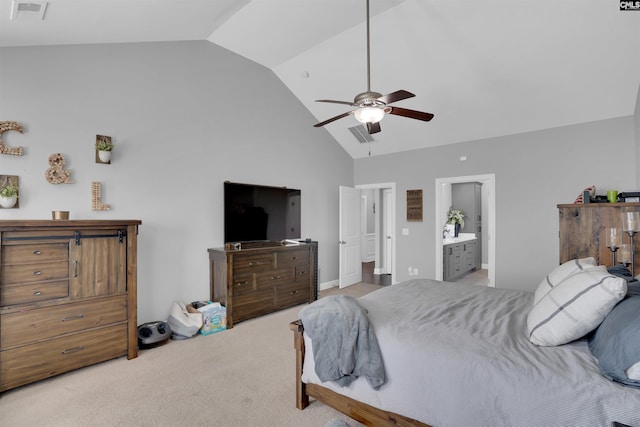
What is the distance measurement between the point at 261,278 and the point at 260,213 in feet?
3.16

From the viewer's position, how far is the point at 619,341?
4.31 feet

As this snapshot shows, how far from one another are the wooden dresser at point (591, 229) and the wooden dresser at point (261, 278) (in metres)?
3.16

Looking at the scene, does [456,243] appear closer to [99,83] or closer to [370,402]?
[370,402]

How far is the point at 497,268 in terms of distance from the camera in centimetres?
479

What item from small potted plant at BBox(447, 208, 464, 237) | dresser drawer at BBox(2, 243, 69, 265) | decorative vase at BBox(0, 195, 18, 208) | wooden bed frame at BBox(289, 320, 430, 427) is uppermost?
decorative vase at BBox(0, 195, 18, 208)

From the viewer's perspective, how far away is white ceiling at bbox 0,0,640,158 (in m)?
2.86

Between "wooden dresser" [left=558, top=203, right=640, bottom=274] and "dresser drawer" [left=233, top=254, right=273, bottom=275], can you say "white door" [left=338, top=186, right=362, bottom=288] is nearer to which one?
"dresser drawer" [left=233, top=254, right=273, bottom=275]

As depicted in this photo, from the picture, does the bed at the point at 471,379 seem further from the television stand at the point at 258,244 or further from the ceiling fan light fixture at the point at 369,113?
the television stand at the point at 258,244

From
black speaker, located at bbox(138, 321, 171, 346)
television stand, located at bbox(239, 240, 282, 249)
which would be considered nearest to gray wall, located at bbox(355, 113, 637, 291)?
television stand, located at bbox(239, 240, 282, 249)

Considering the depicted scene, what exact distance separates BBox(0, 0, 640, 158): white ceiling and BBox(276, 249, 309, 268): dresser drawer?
8.36 ft

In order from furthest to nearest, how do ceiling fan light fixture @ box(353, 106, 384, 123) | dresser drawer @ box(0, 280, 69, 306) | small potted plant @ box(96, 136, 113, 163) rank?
small potted plant @ box(96, 136, 113, 163), ceiling fan light fixture @ box(353, 106, 384, 123), dresser drawer @ box(0, 280, 69, 306)

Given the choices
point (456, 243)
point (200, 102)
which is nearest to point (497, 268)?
point (456, 243)

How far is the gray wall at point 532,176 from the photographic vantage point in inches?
157

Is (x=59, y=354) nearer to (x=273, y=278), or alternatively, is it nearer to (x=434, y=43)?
(x=273, y=278)
